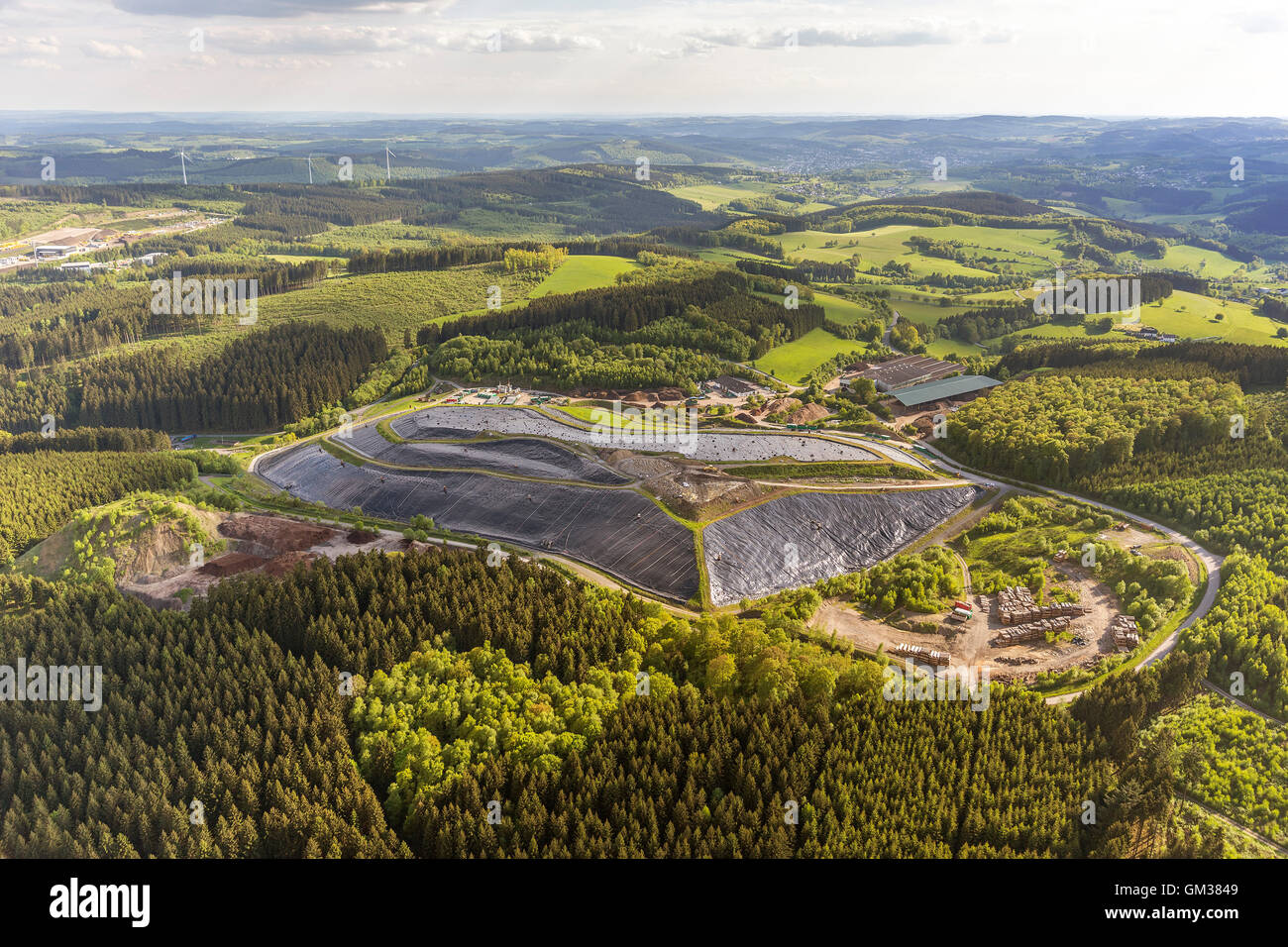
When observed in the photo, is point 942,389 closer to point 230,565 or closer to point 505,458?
point 505,458

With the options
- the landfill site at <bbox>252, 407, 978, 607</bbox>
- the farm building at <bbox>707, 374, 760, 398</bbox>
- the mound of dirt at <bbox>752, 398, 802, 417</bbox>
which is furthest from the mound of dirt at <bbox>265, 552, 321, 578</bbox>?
the farm building at <bbox>707, 374, 760, 398</bbox>

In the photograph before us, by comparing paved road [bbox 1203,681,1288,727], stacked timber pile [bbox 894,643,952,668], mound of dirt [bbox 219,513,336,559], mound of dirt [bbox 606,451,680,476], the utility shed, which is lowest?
paved road [bbox 1203,681,1288,727]

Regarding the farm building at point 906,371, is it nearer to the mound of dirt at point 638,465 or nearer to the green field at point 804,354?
the green field at point 804,354

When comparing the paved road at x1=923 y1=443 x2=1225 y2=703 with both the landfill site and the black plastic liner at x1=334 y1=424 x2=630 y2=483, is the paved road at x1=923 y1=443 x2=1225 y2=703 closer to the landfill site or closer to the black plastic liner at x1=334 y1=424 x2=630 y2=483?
the landfill site

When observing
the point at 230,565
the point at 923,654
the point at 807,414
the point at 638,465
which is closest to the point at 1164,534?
the point at 923,654

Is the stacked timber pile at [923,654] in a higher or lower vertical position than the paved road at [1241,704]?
higher

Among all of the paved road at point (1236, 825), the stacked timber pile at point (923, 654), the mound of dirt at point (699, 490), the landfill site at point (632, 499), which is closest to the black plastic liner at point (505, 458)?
the landfill site at point (632, 499)
